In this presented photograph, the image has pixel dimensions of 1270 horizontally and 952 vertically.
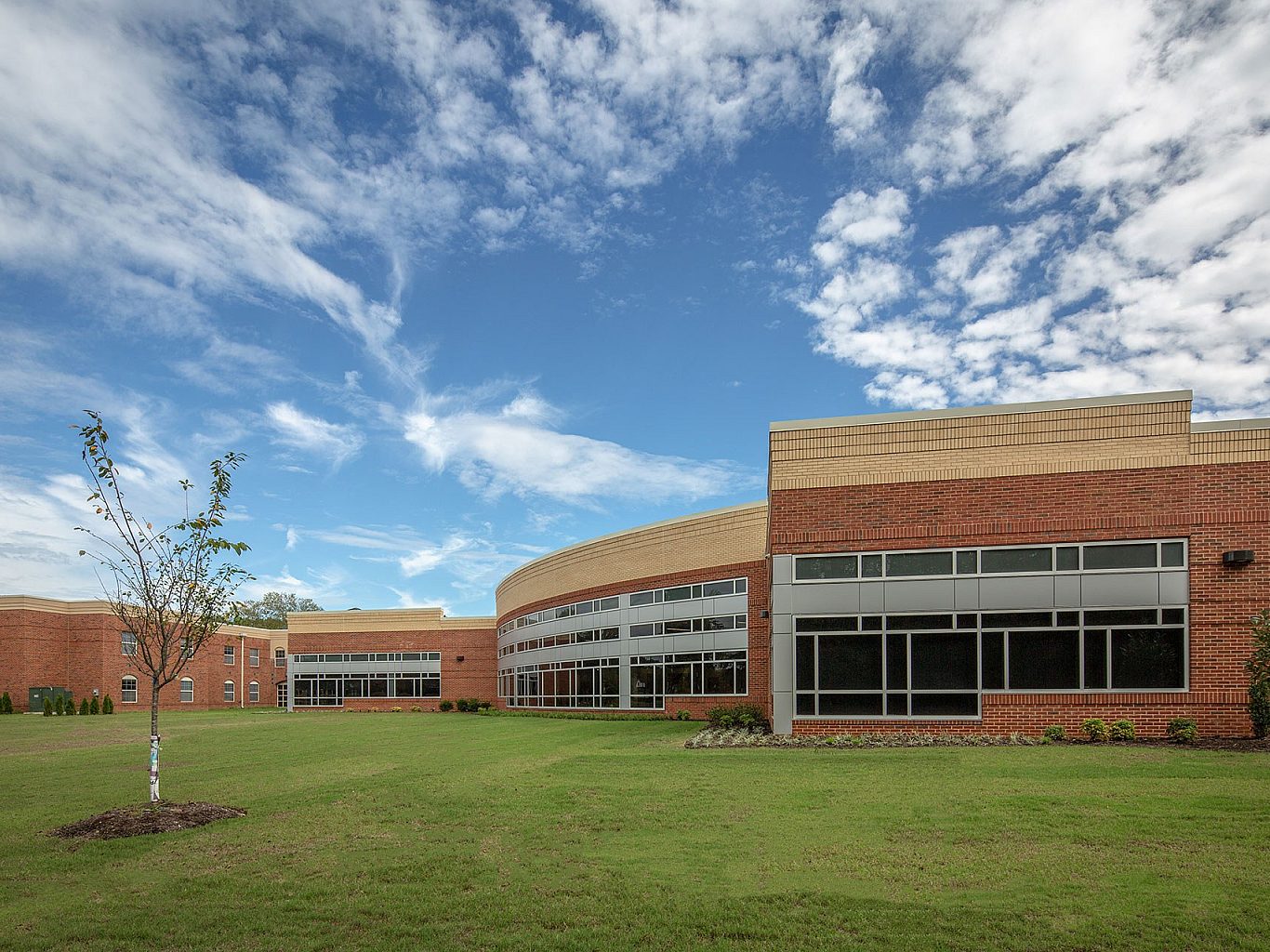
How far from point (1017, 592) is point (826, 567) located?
4.18 meters

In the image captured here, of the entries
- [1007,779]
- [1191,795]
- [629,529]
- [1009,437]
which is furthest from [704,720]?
[1191,795]

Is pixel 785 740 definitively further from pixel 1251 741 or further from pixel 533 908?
pixel 533 908

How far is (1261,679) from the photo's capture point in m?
17.0

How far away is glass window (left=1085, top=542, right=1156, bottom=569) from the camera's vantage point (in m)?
18.5

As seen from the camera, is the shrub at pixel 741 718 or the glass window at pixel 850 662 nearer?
the glass window at pixel 850 662

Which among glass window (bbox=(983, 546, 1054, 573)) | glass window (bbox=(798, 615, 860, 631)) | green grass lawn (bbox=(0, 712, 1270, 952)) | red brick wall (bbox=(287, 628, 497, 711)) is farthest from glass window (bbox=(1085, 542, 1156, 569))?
red brick wall (bbox=(287, 628, 497, 711))

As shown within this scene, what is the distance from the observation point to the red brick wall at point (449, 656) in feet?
175

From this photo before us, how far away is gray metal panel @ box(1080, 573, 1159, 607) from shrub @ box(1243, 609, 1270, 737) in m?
1.89

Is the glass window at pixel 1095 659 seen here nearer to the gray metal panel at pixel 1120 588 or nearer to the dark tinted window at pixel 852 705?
the gray metal panel at pixel 1120 588

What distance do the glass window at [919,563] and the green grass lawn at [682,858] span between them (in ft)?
15.0

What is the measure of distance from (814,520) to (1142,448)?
7.16 m

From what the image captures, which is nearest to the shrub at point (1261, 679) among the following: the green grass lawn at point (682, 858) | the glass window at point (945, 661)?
the green grass lawn at point (682, 858)

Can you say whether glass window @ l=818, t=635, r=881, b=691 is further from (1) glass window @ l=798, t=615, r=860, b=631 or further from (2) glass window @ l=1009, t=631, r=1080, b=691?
(2) glass window @ l=1009, t=631, r=1080, b=691

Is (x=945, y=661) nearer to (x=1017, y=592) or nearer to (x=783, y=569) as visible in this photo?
(x=1017, y=592)
